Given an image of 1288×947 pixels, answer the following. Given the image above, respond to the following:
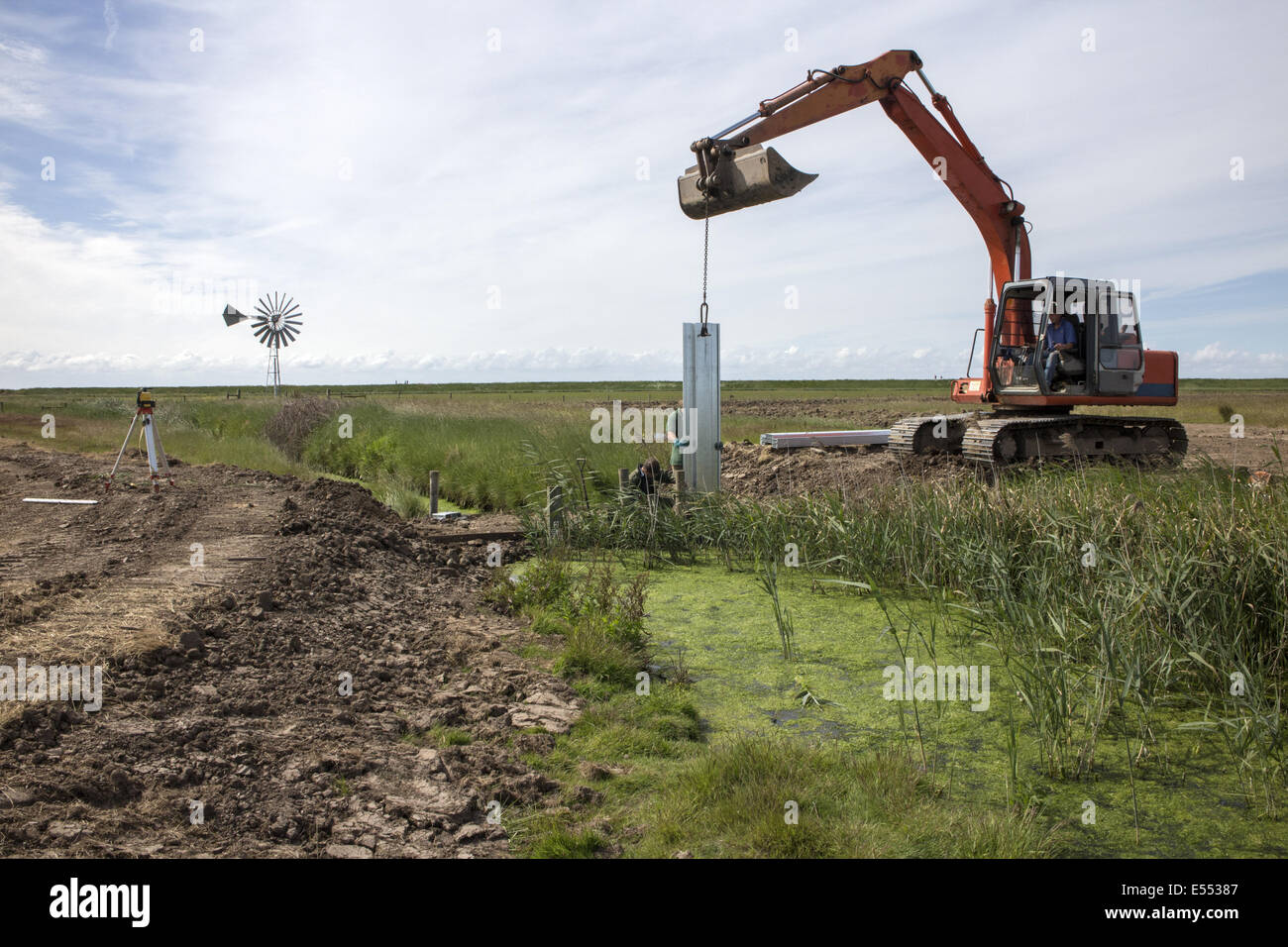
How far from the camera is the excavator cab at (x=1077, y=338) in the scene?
33.9 ft

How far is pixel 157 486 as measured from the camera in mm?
10391

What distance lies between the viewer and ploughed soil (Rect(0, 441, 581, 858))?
3.01 meters

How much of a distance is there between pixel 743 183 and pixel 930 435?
5.57 m

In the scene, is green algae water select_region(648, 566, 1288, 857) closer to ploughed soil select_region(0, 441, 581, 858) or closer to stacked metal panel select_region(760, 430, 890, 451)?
ploughed soil select_region(0, 441, 581, 858)

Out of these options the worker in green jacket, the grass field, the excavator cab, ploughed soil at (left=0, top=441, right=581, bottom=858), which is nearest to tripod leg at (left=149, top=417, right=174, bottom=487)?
the grass field

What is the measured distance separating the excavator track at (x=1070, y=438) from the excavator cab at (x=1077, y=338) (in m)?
0.51

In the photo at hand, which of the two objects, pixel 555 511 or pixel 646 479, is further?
pixel 646 479

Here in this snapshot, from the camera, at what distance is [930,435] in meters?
11.8

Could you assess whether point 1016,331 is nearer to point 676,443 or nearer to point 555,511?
point 676,443

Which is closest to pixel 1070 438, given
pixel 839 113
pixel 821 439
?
pixel 821 439

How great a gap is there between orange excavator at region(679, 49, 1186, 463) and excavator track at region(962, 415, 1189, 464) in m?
Answer: 0.02

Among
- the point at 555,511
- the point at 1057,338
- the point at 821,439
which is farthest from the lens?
the point at 821,439

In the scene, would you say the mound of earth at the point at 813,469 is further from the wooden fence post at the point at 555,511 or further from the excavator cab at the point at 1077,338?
the wooden fence post at the point at 555,511
